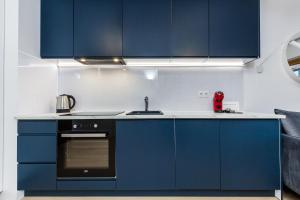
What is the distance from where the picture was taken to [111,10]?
2338 millimetres

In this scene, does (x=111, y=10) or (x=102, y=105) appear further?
(x=102, y=105)

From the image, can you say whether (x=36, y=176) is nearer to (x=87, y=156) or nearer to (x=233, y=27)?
(x=87, y=156)

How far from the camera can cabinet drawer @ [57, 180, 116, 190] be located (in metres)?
2.07

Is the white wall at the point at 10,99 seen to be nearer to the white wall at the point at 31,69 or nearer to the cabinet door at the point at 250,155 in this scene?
the white wall at the point at 31,69

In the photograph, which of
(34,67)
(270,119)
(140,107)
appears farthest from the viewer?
(140,107)

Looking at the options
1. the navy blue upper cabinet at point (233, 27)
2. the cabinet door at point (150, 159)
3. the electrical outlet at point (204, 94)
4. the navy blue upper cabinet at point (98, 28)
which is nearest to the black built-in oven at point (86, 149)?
the cabinet door at point (150, 159)

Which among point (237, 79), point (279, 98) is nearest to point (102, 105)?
point (237, 79)

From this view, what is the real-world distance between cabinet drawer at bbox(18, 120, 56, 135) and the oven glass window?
215mm

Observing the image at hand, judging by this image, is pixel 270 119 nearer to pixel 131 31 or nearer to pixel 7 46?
pixel 131 31

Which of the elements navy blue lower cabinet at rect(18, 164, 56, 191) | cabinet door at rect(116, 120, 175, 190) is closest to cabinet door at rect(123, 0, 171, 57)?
cabinet door at rect(116, 120, 175, 190)

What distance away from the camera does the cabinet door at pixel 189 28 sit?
7.67 ft

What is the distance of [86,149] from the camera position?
6.86 feet

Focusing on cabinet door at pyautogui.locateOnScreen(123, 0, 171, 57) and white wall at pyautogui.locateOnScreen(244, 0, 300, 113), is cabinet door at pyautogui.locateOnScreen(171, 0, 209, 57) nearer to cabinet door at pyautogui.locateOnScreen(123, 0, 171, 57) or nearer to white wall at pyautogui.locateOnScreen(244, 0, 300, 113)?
cabinet door at pyautogui.locateOnScreen(123, 0, 171, 57)

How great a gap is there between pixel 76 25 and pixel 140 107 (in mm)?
1234
